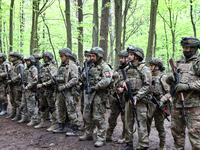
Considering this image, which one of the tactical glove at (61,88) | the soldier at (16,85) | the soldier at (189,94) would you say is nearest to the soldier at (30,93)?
the soldier at (16,85)

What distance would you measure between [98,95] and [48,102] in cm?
241

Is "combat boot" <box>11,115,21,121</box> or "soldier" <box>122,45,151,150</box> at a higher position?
"soldier" <box>122,45,151,150</box>

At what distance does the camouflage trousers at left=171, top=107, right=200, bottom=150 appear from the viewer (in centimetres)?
328

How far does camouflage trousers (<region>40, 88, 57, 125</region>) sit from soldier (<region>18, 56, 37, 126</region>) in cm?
58

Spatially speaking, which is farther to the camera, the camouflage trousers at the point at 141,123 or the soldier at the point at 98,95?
the soldier at the point at 98,95

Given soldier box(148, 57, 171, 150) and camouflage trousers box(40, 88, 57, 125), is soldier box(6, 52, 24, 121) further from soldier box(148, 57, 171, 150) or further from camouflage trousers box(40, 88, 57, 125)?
soldier box(148, 57, 171, 150)

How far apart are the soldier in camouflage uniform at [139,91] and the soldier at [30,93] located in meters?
4.06

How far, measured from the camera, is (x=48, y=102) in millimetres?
6137

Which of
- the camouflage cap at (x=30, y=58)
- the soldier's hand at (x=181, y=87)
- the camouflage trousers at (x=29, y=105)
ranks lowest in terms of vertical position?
the camouflage trousers at (x=29, y=105)

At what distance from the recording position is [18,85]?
7.25 meters

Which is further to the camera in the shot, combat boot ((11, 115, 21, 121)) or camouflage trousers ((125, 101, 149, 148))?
combat boot ((11, 115, 21, 121))

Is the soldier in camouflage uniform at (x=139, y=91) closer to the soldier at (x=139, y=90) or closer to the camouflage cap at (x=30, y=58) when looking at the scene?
the soldier at (x=139, y=90)

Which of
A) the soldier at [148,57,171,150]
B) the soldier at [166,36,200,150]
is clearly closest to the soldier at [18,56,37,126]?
the soldier at [148,57,171,150]

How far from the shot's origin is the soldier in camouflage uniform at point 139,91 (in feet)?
12.8
